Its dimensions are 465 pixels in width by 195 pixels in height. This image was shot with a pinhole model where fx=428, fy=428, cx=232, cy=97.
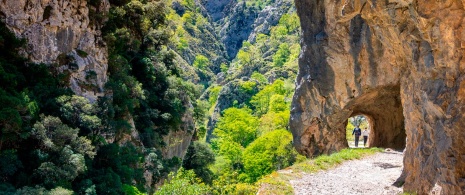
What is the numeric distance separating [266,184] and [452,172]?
606 centimetres

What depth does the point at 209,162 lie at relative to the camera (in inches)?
1535

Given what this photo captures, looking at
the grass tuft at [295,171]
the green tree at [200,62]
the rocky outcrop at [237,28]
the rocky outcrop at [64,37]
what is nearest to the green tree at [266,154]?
the grass tuft at [295,171]

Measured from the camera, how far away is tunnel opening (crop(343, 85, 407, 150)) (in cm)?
2486

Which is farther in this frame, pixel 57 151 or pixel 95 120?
pixel 95 120

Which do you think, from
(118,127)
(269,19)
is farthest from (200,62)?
(118,127)

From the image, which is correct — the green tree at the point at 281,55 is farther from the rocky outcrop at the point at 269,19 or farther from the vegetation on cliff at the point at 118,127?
the vegetation on cliff at the point at 118,127

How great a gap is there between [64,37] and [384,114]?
19.8 m

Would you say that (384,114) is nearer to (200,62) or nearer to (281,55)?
(281,55)

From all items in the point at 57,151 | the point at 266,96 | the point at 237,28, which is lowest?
the point at 57,151

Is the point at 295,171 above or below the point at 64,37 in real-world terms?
below

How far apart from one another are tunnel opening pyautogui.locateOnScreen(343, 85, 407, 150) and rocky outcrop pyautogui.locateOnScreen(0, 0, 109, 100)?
48.1ft

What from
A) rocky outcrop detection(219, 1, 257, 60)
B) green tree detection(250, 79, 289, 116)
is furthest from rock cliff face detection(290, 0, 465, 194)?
rocky outcrop detection(219, 1, 257, 60)

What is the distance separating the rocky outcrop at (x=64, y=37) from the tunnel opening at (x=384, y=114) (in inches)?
577

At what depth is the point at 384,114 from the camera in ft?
91.5
